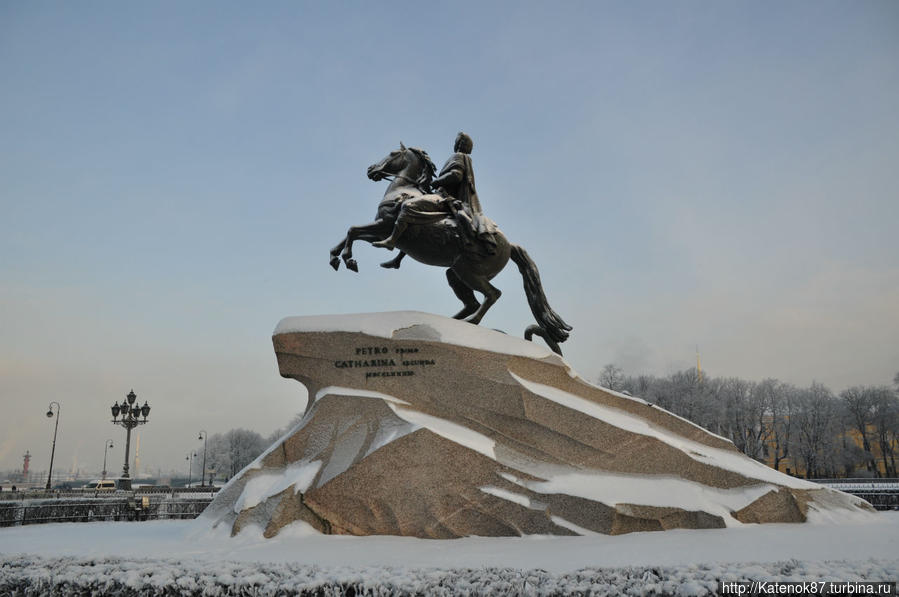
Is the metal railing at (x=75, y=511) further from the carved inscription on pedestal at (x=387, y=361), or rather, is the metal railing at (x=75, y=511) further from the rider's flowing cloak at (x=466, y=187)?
the rider's flowing cloak at (x=466, y=187)

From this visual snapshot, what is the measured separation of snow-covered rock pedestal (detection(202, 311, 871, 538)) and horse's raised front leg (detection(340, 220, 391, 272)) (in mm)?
1186

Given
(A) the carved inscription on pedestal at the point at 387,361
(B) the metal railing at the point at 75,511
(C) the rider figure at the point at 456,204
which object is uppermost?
(C) the rider figure at the point at 456,204

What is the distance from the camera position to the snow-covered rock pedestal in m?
7.30

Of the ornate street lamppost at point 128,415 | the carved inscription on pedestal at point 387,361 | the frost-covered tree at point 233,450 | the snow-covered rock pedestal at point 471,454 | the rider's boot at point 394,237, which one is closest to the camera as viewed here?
the snow-covered rock pedestal at point 471,454

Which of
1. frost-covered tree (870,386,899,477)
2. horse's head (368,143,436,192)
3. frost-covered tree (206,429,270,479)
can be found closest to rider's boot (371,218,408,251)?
horse's head (368,143,436,192)

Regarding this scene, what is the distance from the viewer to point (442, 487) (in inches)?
290

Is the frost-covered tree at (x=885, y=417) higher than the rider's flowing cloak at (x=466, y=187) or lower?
lower

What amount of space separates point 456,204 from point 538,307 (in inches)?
84.3

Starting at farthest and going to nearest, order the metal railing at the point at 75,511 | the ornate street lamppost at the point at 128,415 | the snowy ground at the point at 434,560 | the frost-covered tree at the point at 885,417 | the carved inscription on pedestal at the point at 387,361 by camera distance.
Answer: the frost-covered tree at the point at 885,417 → the ornate street lamppost at the point at 128,415 → the metal railing at the point at 75,511 → the carved inscription on pedestal at the point at 387,361 → the snowy ground at the point at 434,560

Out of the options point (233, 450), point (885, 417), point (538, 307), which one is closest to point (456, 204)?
point (538, 307)

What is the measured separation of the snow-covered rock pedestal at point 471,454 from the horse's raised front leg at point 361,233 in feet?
3.89

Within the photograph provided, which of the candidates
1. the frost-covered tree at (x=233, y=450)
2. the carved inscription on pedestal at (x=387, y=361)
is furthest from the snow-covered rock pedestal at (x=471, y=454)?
the frost-covered tree at (x=233, y=450)

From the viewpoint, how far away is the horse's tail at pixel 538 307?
9.79 m

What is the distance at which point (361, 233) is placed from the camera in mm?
9328
